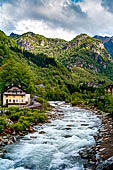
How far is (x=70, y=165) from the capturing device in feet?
59.1

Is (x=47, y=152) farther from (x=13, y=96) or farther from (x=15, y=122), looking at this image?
(x=13, y=96)

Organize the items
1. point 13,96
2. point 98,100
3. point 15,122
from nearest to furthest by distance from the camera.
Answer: point 15,122, point 13,96, point 98,100

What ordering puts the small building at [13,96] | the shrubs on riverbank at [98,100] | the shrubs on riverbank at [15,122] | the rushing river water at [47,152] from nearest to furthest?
the rushing river water at [47,152] < the shrubs on riverbank at [15,122] < the small building at [13,96] < the shrubs on riverbank at [98,100]

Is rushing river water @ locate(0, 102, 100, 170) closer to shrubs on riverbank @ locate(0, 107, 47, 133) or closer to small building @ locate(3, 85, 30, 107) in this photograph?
shrubs on riverbank @ locate(0, 107, 47, 133)

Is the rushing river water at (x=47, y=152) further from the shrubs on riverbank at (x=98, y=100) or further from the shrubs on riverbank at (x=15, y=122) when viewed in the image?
the shrubs on riverbank at (x=98, y=100)

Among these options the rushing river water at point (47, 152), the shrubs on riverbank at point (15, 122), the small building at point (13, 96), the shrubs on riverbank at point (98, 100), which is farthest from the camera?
the shrubs on riverbank at point (98, 100)

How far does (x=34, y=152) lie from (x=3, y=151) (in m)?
3.62

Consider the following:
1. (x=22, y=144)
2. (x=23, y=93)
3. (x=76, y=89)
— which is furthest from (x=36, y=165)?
(x=76, y=89)

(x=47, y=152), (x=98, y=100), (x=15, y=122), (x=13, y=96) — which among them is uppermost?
(x=13, y=96)

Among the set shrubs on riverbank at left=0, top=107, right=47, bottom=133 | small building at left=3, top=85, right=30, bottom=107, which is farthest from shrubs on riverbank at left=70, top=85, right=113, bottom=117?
small building at left=3, top=85, right=30, bottom=107

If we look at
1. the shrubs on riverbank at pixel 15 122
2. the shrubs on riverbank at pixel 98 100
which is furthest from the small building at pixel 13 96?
the shrubs on riverbank at pixel 98 100

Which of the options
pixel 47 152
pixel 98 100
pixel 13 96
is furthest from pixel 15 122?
pixel 98 100

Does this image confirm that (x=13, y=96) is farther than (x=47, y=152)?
Yes

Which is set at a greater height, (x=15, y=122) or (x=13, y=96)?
(x=13, y=96)
